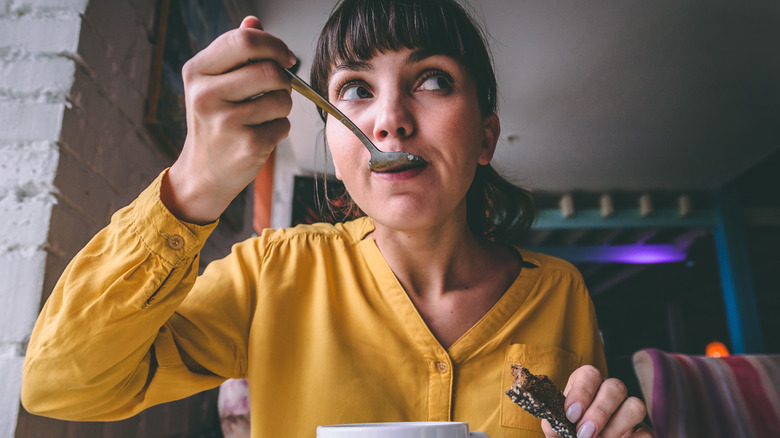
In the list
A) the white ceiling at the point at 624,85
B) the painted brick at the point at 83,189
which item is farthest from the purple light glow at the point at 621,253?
the painted brick at the point at 83,189

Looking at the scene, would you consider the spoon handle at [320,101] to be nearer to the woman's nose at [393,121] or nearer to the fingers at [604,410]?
the woman's nose at [393,121]

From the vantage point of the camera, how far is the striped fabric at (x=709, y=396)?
3.76 feet

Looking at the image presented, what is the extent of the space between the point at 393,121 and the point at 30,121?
0.62 metres

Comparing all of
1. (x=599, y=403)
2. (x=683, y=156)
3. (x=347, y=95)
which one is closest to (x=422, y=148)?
(x=347, y=95)

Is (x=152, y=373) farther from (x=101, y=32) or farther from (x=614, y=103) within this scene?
(x=614, y=103)

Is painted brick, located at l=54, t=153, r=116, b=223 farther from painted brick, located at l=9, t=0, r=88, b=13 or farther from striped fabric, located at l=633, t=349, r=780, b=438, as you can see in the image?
striped fabric, located at l=633, t=349, r=780, b=438

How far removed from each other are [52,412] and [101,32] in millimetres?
741

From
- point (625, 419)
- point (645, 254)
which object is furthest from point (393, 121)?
point (645, 254)

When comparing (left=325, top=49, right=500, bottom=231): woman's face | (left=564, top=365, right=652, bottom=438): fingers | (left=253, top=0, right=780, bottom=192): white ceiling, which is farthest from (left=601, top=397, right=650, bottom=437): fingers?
(left=253, top=0, right=780, bottom=192): white ceiling

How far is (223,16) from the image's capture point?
2143 millimetres

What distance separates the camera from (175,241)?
0.60m

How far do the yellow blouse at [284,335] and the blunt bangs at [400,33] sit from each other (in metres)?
0.38

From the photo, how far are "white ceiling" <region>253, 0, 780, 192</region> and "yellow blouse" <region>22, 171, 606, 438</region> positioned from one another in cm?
135

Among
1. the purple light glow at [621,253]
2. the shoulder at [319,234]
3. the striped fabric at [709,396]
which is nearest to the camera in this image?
the shoulder at [319,234]
